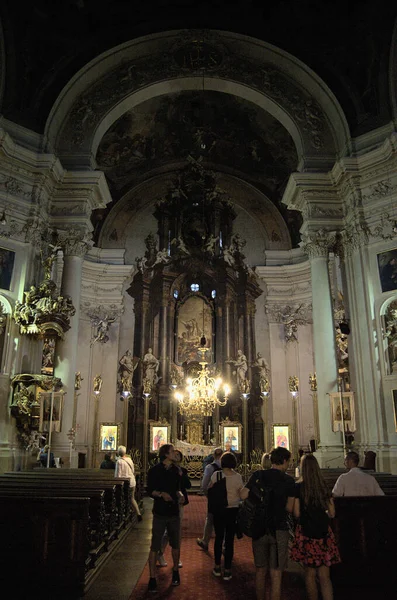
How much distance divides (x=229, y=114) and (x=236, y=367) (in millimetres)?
9097

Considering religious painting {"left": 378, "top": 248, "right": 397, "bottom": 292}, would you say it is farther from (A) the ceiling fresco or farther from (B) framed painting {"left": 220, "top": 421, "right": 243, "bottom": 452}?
(B) framed painting {"left": 220, "top": 421, "right": 243, "bottom": 452}

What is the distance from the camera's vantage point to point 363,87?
13.6m

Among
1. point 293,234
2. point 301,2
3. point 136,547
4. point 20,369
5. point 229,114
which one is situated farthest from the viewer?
point 293,234

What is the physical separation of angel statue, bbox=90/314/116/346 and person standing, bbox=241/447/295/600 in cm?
→ 1516

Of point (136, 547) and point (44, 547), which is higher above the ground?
point (44, 547)

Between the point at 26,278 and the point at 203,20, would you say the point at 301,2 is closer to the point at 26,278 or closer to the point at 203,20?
the point at 203,20

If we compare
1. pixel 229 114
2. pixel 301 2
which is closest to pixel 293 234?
pixel 229 114

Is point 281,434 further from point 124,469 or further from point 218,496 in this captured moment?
point 218,496

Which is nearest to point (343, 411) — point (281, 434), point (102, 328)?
point (281, 434)

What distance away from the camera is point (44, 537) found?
5.00 m

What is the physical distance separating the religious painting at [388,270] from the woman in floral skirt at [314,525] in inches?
347

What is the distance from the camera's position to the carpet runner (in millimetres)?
4785

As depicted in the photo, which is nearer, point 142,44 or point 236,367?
point 142,44

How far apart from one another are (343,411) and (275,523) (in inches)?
322
